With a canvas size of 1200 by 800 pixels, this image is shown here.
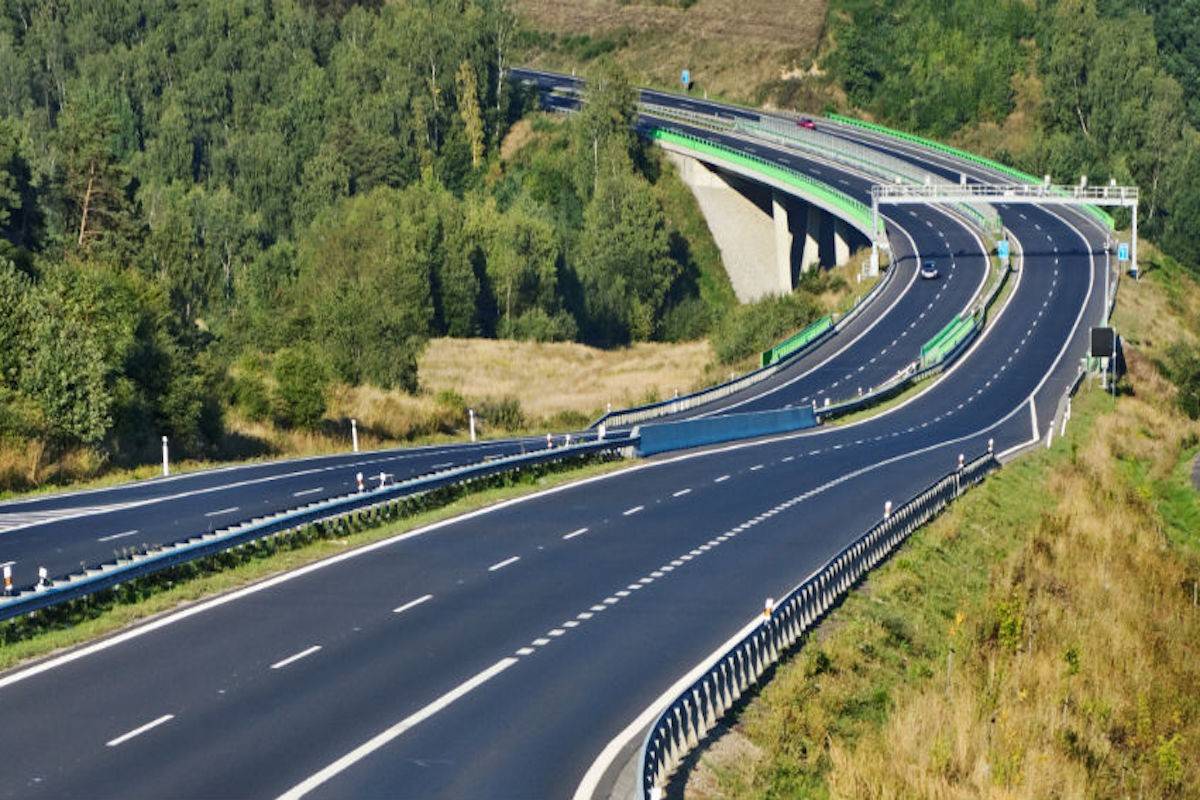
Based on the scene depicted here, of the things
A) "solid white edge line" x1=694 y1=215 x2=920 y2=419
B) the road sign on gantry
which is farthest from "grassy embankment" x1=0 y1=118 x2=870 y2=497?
the road sign on gantry

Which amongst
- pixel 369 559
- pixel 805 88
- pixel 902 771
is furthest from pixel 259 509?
pixel 805 88

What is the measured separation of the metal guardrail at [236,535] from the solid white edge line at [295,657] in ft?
13.0

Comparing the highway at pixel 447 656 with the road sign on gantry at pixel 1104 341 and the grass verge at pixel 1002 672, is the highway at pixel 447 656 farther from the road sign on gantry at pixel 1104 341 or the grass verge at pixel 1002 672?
the road sign on gantry at pixel 1104 341

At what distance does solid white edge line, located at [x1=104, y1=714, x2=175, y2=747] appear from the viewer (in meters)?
20.2

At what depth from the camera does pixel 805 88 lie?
157125 millimetres

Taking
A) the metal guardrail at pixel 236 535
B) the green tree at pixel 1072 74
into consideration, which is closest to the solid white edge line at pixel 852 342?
the metal guardrail at pixel 236 535

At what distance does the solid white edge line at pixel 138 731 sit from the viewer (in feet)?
66.4

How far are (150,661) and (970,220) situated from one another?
100879 mm

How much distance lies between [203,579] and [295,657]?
6.33 meters

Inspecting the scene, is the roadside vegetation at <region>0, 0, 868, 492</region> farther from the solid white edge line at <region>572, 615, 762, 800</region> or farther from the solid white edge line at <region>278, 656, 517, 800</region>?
the solid white edge line at <region>572, 615, 762, 800</region>

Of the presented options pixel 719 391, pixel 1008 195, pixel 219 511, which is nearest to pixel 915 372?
pixel 719 391

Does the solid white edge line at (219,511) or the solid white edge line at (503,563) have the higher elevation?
the solid white edge line at (219,511)

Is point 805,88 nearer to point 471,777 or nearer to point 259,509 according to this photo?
point 259,509

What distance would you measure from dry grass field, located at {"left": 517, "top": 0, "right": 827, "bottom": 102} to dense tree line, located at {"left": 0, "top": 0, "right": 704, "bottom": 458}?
2364cm
